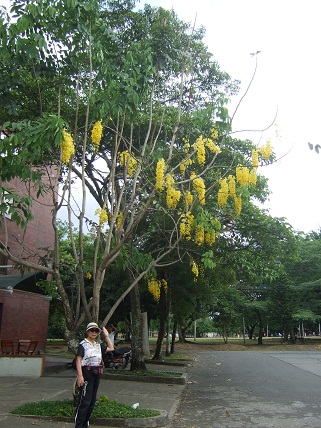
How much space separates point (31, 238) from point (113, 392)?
15.0 m

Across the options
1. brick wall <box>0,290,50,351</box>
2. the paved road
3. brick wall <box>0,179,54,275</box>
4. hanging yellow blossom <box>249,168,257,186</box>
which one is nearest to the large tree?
hanging yellow blossom <box>249,168,257,186</box>

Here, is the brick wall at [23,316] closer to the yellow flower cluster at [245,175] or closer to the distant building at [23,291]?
the distant building at [23,291]

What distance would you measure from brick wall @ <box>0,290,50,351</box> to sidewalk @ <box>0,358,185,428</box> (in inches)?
247

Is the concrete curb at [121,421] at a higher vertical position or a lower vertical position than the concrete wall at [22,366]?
lower

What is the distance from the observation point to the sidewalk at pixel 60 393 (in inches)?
313

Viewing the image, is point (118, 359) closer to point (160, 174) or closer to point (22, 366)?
point (22, 366)

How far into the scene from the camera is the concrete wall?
14008mm

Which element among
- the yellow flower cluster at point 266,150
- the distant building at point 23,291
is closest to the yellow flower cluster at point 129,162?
the yellow flower cluster at point 266,150

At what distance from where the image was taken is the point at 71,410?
8.23m

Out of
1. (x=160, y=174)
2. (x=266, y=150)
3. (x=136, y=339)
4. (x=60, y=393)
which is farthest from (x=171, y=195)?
(x=136, y=339)

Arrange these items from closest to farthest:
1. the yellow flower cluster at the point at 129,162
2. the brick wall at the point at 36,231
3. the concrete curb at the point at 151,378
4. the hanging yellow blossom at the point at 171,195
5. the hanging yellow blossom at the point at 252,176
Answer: the hanging yellow blossom at the point at 171,195
the hanging yellow blossom at the point at 252,176
the yellow flower cluster at the point at 129,162
the concrete curb at the point at 151,378
the brick wall at the point at 36,231

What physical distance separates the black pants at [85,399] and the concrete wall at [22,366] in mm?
8078

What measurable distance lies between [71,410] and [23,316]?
573 inches

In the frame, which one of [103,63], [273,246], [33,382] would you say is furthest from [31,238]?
[103,63]
